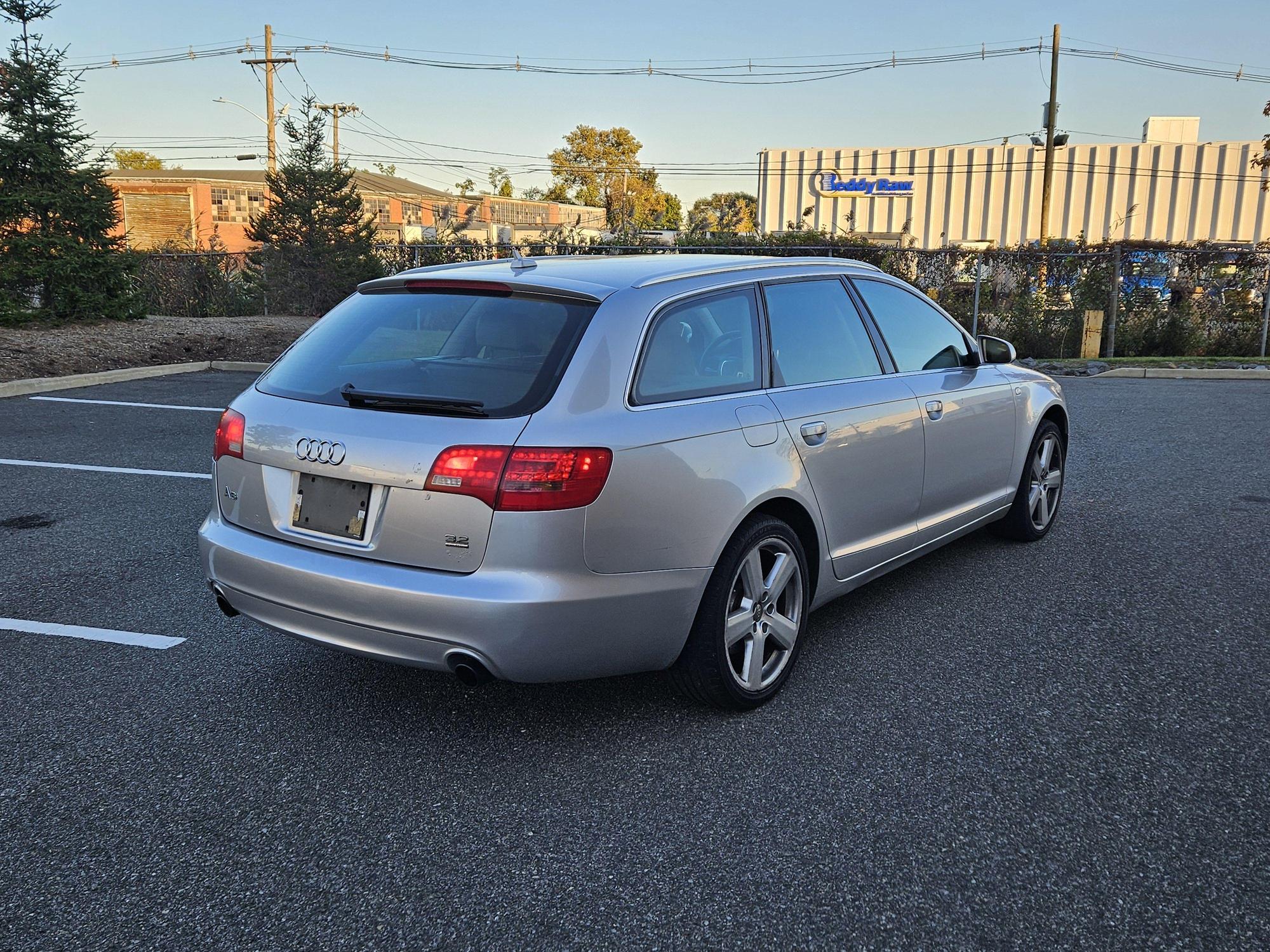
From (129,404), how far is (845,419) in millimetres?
9671

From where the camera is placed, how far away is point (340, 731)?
3.76m

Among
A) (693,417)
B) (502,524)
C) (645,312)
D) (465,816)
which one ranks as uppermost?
(645,312)

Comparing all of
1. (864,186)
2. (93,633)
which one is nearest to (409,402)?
(93,633)

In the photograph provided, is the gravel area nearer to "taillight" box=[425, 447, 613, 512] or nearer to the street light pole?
"taillight" box=[425, 447, 613, 512]

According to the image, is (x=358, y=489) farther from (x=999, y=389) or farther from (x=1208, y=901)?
(x=999, y=389)

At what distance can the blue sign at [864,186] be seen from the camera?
50562 millimetres

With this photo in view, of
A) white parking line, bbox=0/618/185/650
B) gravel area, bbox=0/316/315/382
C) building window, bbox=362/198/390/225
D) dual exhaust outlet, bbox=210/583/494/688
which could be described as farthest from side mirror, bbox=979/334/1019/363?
building window, bbox=362/198/390/225

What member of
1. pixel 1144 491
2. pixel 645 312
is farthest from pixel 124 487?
pixel 1144 491

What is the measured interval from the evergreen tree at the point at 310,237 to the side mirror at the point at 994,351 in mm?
16719

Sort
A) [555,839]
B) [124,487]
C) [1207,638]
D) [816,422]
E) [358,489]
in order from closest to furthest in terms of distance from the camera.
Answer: [555,839]
[358,489]
[816,422]
[1207,638]
[124,487]

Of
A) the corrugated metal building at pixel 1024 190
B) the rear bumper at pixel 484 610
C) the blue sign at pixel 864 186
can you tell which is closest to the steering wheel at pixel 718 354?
the rear bumper at pixel 484 610

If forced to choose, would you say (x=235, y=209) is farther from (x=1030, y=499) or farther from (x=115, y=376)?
(x=1030, y=499)

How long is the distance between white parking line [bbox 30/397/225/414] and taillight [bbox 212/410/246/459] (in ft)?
25.1

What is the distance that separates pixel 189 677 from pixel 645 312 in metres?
2.33
